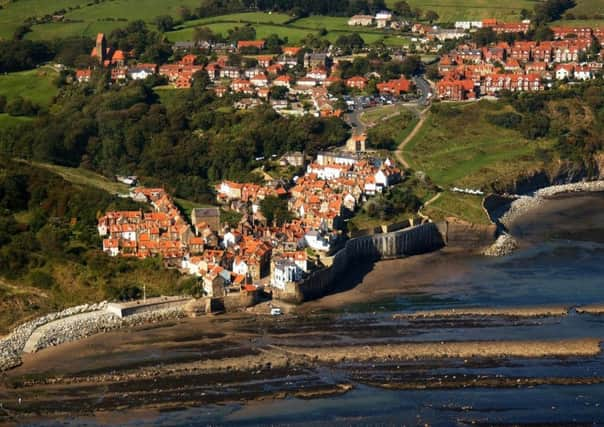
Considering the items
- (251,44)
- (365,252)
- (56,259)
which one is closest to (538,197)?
(365,252)

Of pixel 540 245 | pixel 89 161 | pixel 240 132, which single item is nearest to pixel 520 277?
pixel 540 245

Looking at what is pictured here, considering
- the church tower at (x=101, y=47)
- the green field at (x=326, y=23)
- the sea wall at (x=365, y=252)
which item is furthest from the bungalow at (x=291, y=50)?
the sea wall at (x=365, y=252)

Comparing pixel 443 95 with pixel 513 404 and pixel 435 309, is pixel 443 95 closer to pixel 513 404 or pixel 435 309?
pixel 435 309

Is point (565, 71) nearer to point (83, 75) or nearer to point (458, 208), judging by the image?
point (458, 208)

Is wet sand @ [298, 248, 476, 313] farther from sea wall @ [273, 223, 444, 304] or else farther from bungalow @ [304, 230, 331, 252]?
bungalow @ [304, 230, 331, 252]

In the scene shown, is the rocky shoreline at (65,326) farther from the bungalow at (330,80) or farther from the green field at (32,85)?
the bungalow at (330,80)

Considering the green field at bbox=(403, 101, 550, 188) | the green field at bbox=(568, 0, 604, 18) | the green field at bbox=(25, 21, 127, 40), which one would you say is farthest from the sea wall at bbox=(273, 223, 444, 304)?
the green field at bbox=(568, 0, 604, 18)
